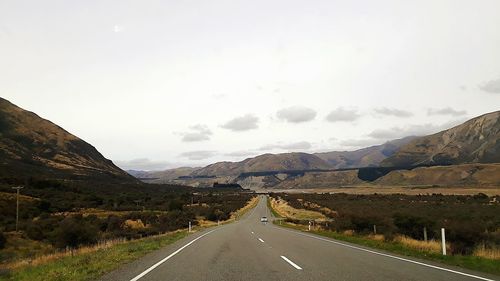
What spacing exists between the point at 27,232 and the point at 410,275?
3791 cm

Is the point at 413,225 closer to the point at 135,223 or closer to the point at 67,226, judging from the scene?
the point at 67,226

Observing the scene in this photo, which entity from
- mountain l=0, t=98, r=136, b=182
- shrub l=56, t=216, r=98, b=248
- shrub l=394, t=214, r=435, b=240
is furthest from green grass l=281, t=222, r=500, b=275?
mountain l=0, t=98, r=136, b=182

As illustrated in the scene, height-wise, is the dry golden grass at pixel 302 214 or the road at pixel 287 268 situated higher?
the road at pixel 287 268

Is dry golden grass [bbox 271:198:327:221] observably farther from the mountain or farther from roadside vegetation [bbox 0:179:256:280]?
the mountain

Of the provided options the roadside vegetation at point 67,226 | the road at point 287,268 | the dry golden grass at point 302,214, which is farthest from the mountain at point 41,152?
the road at point 287,268

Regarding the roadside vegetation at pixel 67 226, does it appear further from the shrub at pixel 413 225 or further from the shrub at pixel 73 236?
the shrub at pixel 413 225

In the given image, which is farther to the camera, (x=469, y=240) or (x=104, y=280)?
(x=469, y=240)

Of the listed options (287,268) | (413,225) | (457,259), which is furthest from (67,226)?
(457,259)

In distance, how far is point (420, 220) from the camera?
91.9ft

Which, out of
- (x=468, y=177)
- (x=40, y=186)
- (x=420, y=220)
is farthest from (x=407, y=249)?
(x=468, y=177)

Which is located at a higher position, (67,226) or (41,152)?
A: (41,152)

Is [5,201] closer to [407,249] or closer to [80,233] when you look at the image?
[80,233]

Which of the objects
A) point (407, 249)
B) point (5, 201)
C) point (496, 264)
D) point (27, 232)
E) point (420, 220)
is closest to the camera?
point (496, 264)

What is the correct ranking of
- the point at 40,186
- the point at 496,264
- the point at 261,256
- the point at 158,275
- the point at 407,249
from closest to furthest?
the point at 158,275, the point at 496,264, the point at 261,256, the point at 407,249, the point at 40,186
